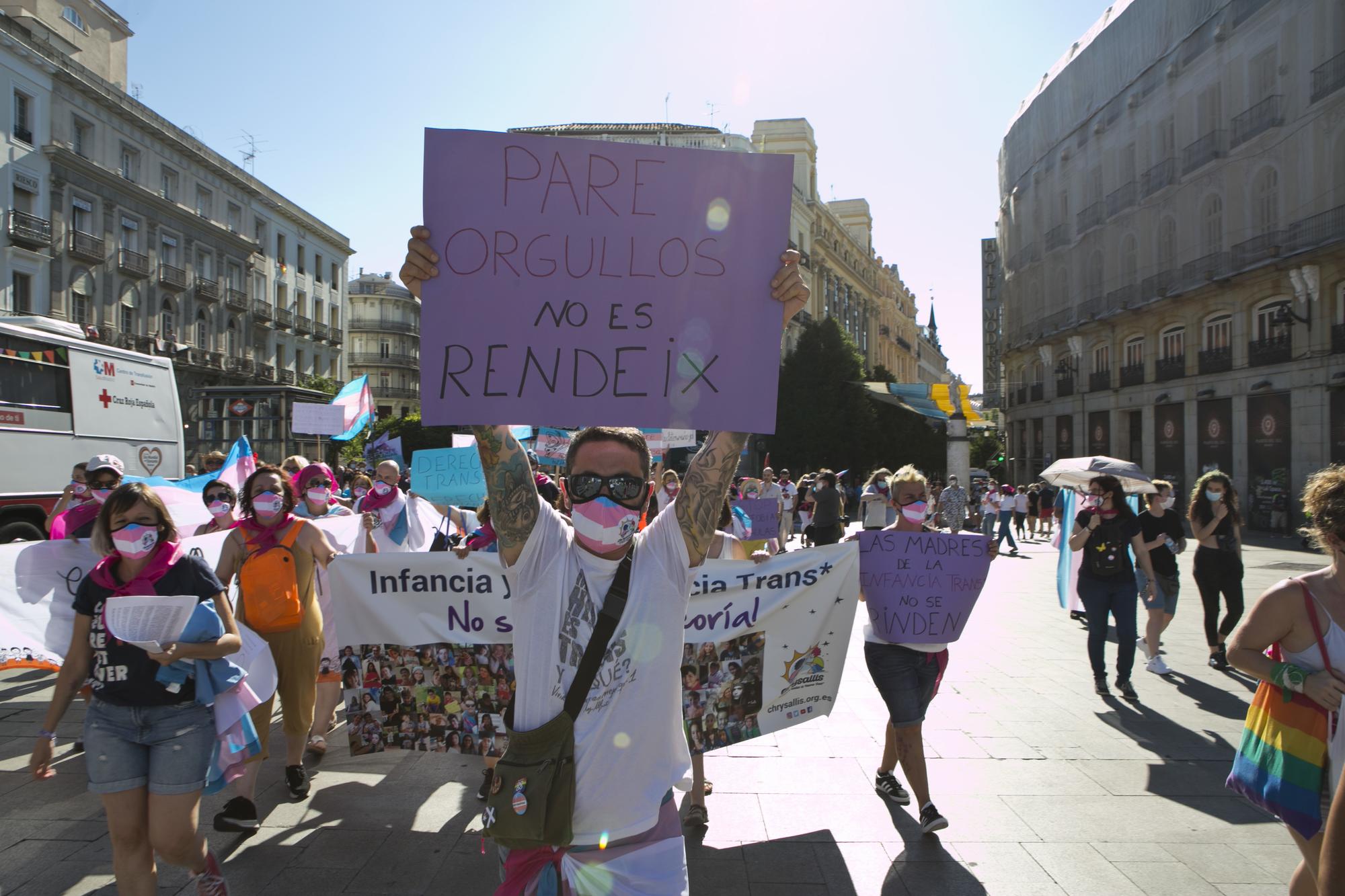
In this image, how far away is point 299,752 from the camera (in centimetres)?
491

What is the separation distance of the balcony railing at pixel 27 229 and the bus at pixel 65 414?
20176mm

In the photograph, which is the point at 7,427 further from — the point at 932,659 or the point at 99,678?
the point at 932,659

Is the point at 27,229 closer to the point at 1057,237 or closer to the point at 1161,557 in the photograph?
the point at 1161,557

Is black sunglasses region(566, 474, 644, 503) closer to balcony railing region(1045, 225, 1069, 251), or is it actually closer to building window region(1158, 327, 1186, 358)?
building window region(1158, 327, 1186, 358)

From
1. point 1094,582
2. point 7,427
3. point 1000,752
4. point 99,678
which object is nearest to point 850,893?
point 1000,752

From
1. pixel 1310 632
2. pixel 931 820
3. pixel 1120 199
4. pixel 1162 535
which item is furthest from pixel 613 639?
pixel 1120 199

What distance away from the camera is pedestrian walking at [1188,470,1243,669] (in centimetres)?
795

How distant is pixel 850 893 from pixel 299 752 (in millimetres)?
3057

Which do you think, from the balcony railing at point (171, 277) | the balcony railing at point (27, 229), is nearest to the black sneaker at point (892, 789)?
the balcony railing at point (27, 229)

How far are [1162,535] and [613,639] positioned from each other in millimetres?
7345

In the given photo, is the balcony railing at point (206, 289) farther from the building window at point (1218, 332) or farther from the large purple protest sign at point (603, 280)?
the large purple protest sign at point (603, 280)

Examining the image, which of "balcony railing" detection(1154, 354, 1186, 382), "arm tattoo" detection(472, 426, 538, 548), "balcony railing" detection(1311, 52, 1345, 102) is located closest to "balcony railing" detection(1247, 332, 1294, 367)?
"balcony railing" detection(1154, 354, 1186, 382)

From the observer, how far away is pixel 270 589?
15.3ft

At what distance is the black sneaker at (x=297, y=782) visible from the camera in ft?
15.9
